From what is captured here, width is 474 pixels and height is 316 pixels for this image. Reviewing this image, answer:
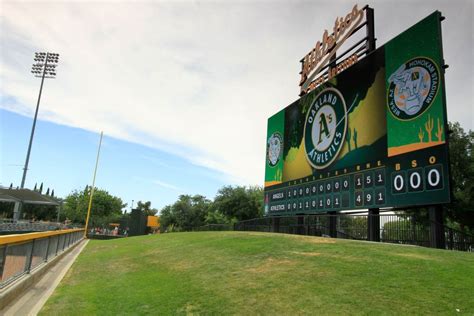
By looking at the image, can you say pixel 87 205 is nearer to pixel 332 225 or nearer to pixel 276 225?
pixel 276 225

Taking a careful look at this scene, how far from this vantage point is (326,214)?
19188mm

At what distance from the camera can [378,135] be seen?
1623cm

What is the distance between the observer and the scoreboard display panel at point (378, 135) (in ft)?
44.1

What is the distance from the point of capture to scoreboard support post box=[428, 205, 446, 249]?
12.9 m

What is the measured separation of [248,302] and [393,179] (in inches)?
388

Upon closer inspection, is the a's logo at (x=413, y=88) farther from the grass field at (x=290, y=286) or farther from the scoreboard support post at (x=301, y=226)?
the scoreboard support post at (x=301, y=226)

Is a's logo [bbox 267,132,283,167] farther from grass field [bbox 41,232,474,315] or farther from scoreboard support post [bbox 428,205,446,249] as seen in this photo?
grass field [bbox 41,232,474,315]

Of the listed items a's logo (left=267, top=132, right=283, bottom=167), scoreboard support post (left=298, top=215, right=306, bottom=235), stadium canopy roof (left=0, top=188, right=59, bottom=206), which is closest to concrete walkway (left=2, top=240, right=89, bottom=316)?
scoreboard support post (left=298, top=215, right=306, bottom=235)

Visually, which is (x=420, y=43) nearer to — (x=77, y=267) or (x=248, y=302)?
(x=248, y=302)

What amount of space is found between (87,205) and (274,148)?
55.2 m

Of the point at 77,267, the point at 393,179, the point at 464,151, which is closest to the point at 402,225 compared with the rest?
the point at 393,179

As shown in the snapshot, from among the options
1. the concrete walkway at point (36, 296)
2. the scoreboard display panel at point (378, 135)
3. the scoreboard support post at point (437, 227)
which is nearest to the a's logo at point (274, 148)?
the scoreboard display panel at point (378, 135)

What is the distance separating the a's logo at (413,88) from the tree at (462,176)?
17.2m

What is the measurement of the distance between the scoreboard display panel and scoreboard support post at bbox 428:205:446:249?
522mm
